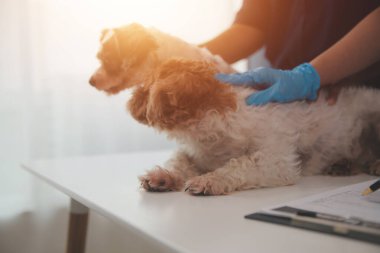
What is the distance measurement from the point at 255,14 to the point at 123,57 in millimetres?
521

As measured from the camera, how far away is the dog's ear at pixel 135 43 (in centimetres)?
140

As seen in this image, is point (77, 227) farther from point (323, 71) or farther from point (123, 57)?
point (323, 71)

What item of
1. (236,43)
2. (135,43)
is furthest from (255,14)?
(135,43)

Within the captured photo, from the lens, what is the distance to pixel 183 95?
812 mm

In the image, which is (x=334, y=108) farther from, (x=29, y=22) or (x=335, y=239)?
(x=29, y=22)

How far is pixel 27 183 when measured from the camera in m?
1.63

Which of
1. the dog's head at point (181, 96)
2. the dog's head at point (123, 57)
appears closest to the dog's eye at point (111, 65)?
the dog's head at point (123, 57)

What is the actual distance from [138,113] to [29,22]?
898 mm

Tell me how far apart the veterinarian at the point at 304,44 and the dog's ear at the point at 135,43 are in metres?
0.24

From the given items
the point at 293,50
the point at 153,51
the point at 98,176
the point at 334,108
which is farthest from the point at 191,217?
the point at 293,50

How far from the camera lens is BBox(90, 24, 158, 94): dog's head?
A: 1404 millimetres

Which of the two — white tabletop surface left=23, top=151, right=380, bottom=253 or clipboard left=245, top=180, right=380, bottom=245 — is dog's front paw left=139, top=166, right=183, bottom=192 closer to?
white tabletop surface left=23, top=151, right=380, bottom=253

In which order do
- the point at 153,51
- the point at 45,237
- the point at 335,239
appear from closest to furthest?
1. the point at 335,239
2. the point at 153,51
3. the point at 45,237

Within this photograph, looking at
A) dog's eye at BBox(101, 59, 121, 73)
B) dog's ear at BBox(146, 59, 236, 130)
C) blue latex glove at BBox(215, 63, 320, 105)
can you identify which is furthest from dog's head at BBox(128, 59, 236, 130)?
dog's eye at BBox(101, 59, 121, 73)
